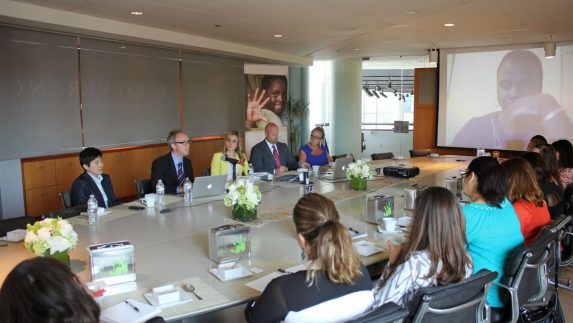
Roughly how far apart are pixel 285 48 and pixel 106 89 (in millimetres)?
3820

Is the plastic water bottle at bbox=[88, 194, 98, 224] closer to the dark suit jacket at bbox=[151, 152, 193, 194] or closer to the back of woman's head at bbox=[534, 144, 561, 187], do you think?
the dark suit jacket at bbox=[151, 152, 193, 194]

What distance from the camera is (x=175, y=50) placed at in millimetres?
8586

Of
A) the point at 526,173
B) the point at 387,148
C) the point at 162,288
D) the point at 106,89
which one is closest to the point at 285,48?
the point at 106,89

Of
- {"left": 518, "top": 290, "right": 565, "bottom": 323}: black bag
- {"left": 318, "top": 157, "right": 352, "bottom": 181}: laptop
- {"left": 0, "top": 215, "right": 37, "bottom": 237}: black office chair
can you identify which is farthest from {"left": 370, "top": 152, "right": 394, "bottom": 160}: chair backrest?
{"left": 0, "top": 215, "right": 37, "bottom": 237}: black office chair

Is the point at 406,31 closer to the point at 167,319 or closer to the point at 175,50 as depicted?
the point at 175,50

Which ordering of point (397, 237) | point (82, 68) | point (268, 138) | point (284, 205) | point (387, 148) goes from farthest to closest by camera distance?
point (387, 148)
point (82, 68)
point (268, 138)
point (284, 205)
point (397, 237)

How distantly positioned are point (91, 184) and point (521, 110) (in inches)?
338

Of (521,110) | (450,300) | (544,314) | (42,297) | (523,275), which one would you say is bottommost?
(544,314)

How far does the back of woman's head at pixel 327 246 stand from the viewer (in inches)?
73.7

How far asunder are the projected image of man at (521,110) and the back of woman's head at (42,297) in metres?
10.1

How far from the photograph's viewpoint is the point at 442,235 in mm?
2197

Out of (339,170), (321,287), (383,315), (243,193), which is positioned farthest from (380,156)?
(383,315)

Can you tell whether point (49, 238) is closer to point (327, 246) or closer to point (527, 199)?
point (327, 246)

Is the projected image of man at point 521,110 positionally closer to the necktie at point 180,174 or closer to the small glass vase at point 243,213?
the necktie at point 180,174
